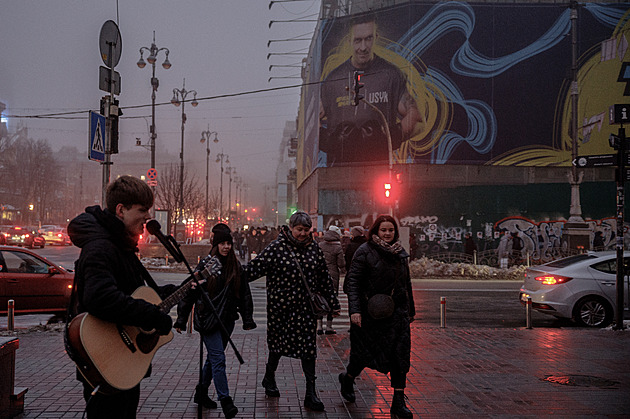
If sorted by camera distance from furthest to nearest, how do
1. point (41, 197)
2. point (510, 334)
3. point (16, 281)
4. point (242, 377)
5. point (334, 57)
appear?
point (41, 197)
point (334, 57)
point (16, 281)
point (510, 334)
point (242, 377)

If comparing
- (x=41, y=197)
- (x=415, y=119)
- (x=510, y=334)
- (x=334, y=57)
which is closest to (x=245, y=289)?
(x=510, y=334)

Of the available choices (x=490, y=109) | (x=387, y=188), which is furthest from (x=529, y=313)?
(x=490, y=109)

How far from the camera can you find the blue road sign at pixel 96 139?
904 centimetres

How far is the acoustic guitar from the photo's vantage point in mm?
2914

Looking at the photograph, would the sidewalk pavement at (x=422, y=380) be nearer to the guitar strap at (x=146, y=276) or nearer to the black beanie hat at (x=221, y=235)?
the black beanie hat at (x=221, y=235)

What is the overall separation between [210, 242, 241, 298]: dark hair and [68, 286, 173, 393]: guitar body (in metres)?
2.22

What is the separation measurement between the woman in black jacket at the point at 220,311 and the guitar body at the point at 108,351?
1893 millimetres

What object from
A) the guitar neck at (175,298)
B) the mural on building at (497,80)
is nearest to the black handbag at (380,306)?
the guitar neck at (175,298)

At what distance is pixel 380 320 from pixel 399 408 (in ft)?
2.74

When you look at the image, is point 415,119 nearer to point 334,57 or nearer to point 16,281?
point 334,57

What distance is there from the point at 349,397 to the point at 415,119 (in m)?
33.0

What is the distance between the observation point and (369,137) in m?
37.9

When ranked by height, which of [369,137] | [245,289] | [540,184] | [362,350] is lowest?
[362,350]

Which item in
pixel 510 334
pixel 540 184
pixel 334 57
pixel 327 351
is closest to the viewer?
pixel 327 351
